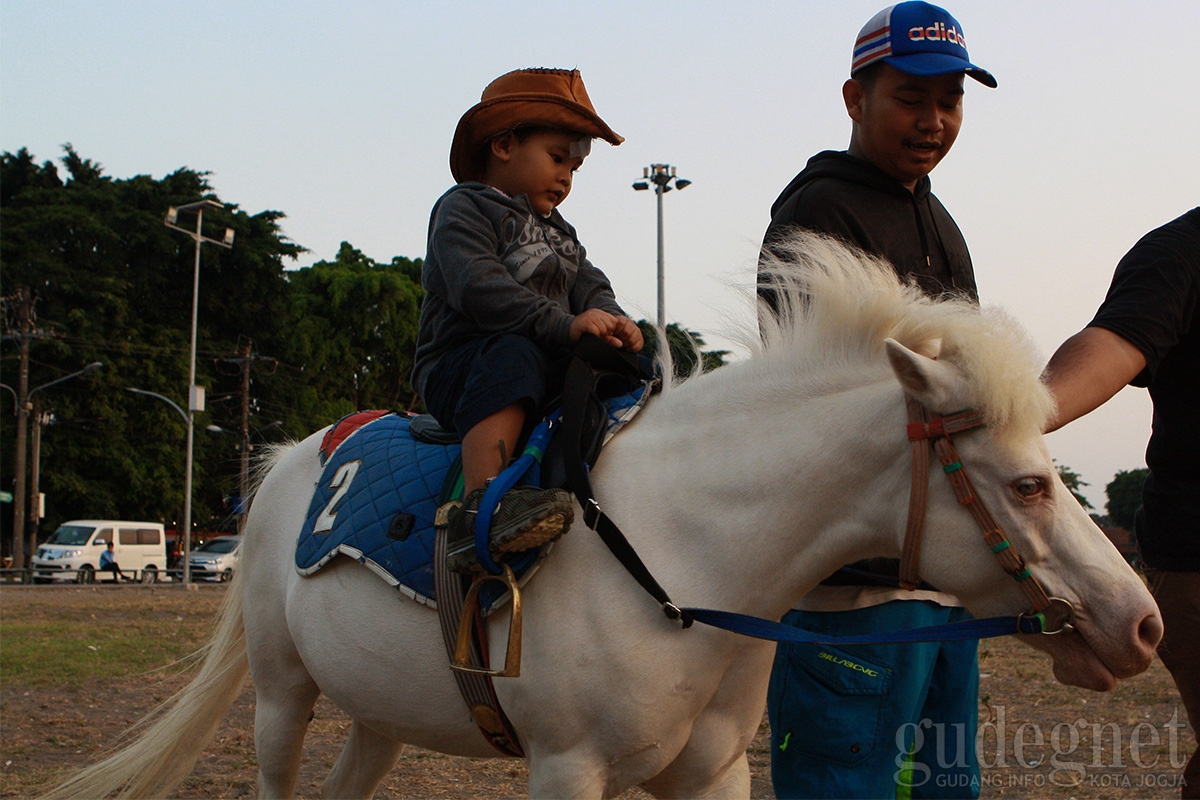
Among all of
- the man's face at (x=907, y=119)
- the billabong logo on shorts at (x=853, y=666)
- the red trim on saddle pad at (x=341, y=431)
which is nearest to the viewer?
the billabong logo on shorts at (x=853, y=666)

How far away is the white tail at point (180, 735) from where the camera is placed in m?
4.14

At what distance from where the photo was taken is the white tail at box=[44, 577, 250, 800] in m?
4.14

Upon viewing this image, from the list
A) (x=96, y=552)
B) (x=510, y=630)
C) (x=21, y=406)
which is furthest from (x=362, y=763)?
(x=21, y=406)

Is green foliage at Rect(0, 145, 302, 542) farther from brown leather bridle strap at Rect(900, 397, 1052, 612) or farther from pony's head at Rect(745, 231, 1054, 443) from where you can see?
brown leather bridle strap at Rect(900, 397, 1052, 612)

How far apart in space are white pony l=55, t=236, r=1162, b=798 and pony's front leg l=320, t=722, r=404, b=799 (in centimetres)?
98

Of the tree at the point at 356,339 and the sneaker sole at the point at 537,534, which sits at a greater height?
the tree at the point at 356,339

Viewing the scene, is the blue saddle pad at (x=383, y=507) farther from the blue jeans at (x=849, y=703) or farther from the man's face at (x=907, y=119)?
the man's face at (x=907, y=119)

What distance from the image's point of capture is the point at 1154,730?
6836 mm

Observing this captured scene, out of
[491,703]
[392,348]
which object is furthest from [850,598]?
[392,348]

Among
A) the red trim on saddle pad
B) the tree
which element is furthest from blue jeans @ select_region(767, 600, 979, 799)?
the tree

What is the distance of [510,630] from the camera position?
2.51 m

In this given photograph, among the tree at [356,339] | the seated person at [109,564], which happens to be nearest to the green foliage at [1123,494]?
the tree at [356,339]

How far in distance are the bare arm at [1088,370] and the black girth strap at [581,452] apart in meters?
0.96

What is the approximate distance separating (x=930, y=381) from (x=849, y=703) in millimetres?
1009
